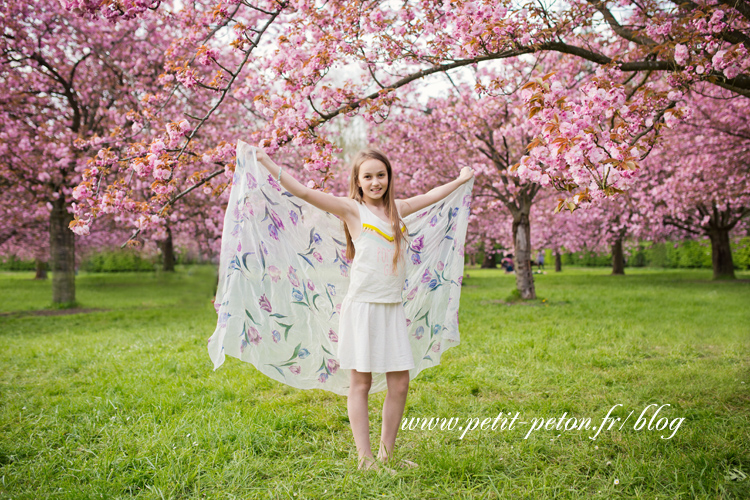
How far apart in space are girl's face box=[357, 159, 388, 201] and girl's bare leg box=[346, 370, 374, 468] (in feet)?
3.43

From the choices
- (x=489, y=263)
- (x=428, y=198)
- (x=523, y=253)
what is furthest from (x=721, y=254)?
(x=428, y=198)

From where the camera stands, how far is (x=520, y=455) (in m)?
2.82

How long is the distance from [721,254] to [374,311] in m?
18.5

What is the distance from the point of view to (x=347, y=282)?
3.24 metres

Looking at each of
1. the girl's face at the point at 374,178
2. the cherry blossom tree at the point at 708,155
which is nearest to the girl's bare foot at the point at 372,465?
the girl's face at the point at 374,178

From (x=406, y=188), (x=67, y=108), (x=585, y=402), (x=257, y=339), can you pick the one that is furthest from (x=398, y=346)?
(x=67, y=108)

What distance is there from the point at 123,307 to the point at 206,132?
16.4 ft

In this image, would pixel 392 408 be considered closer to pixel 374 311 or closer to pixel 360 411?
pixel 360 411

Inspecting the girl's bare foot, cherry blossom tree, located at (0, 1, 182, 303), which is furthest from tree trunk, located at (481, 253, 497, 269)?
the girl's bare foot

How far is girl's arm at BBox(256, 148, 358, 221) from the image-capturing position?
2.67 m

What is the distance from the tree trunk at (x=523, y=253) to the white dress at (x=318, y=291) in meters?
7.86

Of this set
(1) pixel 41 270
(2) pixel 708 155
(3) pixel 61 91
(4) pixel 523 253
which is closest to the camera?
(2) pixel 708 155

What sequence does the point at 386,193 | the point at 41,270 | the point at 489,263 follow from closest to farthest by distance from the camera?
the point at 386,193
the point at 41,270
the point at 489,263

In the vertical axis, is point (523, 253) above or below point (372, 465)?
above
